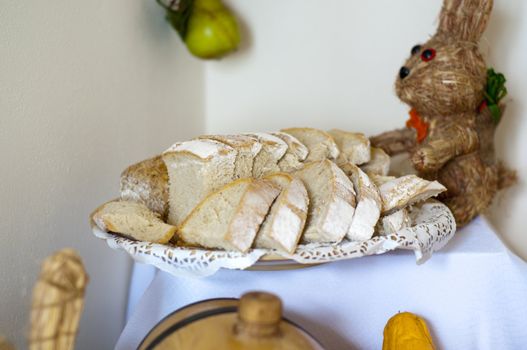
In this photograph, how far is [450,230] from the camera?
2.86 feet

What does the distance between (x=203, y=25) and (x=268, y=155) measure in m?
0.61

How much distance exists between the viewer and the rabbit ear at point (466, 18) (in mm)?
1090

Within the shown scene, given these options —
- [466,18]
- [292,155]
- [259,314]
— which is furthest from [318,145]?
[259,314]

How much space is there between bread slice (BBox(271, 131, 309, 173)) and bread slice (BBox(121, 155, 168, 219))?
0.67 ft

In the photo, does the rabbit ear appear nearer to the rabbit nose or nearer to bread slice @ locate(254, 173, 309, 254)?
the rabbit nose

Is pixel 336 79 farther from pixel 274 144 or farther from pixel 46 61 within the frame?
pixel 46 61

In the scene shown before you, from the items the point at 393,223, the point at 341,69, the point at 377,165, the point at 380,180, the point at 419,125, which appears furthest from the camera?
the point at 341,69

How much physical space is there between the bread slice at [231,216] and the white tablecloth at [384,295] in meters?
0.10

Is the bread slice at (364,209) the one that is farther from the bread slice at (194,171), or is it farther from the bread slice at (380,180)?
the bread slice at (194,171)

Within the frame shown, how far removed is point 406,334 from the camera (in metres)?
0.78

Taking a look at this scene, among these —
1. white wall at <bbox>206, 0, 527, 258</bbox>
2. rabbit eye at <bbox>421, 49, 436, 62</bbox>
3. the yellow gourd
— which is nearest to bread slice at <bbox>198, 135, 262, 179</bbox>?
the yellow gourd

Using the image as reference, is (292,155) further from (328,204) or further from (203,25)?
(203,25)

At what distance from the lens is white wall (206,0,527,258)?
1414mm

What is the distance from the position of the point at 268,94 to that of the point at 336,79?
21 centimetres
